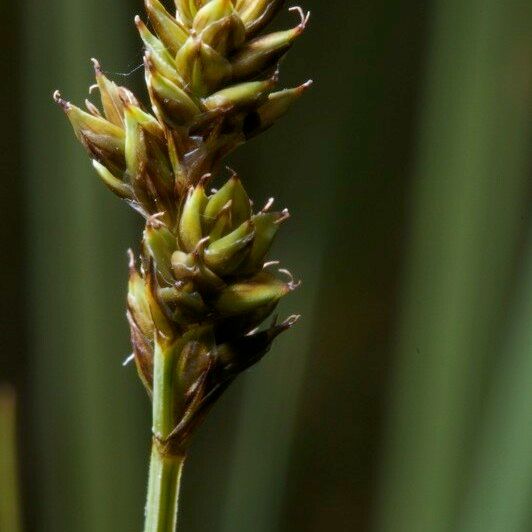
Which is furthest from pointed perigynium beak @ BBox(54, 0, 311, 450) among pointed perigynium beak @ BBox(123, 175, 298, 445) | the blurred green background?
the blurred green background

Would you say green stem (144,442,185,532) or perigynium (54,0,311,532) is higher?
perigynium (54,0,311,532)

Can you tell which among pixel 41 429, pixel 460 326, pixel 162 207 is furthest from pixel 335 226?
pixel 162 207

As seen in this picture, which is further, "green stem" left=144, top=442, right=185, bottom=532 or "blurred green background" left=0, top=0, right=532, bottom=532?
"blurred green background" left=0, top=0, right=532, bottom=532

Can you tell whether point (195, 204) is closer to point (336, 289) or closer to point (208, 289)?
point (208, 289)

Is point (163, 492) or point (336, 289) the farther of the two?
point (336, 289)

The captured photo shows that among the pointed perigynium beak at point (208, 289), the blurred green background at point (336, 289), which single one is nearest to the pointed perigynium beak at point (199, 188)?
the pointed perigynium beak at point (208, 289)

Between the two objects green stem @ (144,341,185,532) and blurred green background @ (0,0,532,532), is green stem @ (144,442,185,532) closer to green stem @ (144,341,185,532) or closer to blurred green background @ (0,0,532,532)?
green stem @ (144,341,185,532)

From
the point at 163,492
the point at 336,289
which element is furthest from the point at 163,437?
the point at 336,289

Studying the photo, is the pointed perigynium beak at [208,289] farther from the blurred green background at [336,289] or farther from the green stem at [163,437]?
the blurred green background at [336,289]
